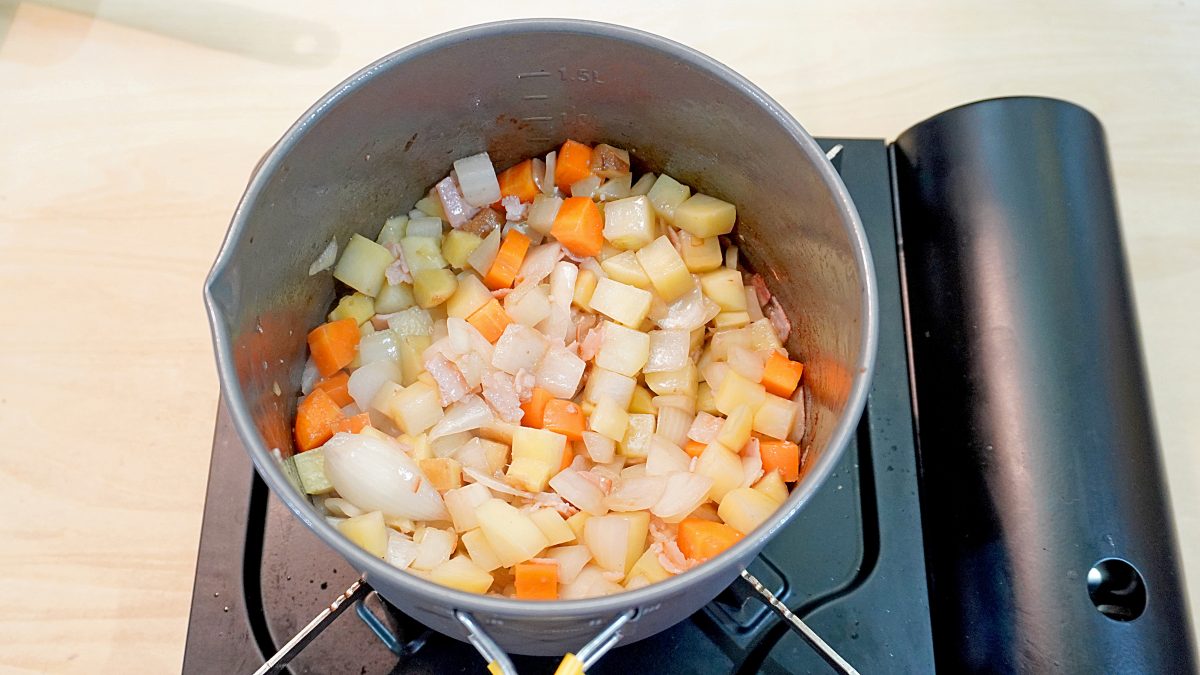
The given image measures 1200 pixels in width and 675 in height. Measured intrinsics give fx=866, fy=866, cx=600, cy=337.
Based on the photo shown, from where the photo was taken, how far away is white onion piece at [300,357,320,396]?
2.59ft

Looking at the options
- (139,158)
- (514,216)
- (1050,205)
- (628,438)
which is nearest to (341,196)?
(514,216)

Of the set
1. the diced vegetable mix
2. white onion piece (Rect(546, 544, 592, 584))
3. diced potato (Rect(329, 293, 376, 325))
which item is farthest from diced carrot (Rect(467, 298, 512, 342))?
white onion piece (Rect(546, 544, 592, 584))

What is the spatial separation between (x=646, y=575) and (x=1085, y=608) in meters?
0.36

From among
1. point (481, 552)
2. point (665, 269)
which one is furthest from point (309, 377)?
point (665, 269)

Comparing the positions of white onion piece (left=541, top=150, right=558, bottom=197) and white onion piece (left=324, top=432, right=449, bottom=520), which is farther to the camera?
white onion piece (left=541, top=150, right=558, bottom=197)

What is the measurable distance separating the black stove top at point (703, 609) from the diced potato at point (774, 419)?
0.33ft

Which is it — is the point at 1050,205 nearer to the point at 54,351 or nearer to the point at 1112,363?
the point at 1112,363

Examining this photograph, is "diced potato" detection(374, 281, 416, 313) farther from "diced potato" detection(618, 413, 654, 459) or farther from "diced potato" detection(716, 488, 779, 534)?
"diced potato" detection(716, 488, 779, 534)

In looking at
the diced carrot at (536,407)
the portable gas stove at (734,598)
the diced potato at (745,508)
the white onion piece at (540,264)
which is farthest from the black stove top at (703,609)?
the white onion piece at (540,264)

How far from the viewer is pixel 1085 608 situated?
2.31 feet

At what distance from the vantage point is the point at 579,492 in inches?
28.6

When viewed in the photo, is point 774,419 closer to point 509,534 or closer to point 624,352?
point 624,352

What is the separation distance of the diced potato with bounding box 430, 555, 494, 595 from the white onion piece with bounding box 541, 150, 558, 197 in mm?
373

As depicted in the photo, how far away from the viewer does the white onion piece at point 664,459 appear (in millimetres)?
741
